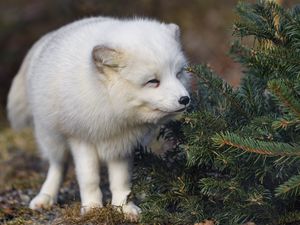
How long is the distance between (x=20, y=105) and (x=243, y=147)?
261 centimetres

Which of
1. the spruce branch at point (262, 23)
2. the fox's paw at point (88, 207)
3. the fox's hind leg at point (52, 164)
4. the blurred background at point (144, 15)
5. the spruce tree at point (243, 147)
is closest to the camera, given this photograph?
the spruce tree at point (243, 147)

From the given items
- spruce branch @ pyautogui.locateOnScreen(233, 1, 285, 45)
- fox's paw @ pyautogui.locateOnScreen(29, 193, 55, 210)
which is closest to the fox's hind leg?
fox's paw @ pyautogui.locateOnScreen(29, 193, 55, 210)

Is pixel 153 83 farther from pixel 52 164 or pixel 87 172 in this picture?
pixel 52 164

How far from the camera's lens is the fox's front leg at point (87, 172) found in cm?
401

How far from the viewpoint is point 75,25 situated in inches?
177

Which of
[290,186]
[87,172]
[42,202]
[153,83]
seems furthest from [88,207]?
[290,186]

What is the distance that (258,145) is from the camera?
2928 millimetres

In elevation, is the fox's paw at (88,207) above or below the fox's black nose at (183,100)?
below

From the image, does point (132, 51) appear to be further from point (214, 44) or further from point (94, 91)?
point (214, 44)

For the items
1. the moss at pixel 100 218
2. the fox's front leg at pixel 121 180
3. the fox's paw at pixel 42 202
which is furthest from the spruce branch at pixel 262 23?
the fox's paw at pixel 42 202

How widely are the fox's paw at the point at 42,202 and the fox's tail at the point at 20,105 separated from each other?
2.74 ft

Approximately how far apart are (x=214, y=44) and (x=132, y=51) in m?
6.73

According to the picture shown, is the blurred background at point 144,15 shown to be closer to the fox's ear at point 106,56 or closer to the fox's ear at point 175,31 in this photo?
the fox's ear at point 175,31

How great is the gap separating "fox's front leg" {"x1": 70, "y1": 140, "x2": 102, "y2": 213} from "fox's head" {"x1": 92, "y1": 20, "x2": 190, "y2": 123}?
488 mm
